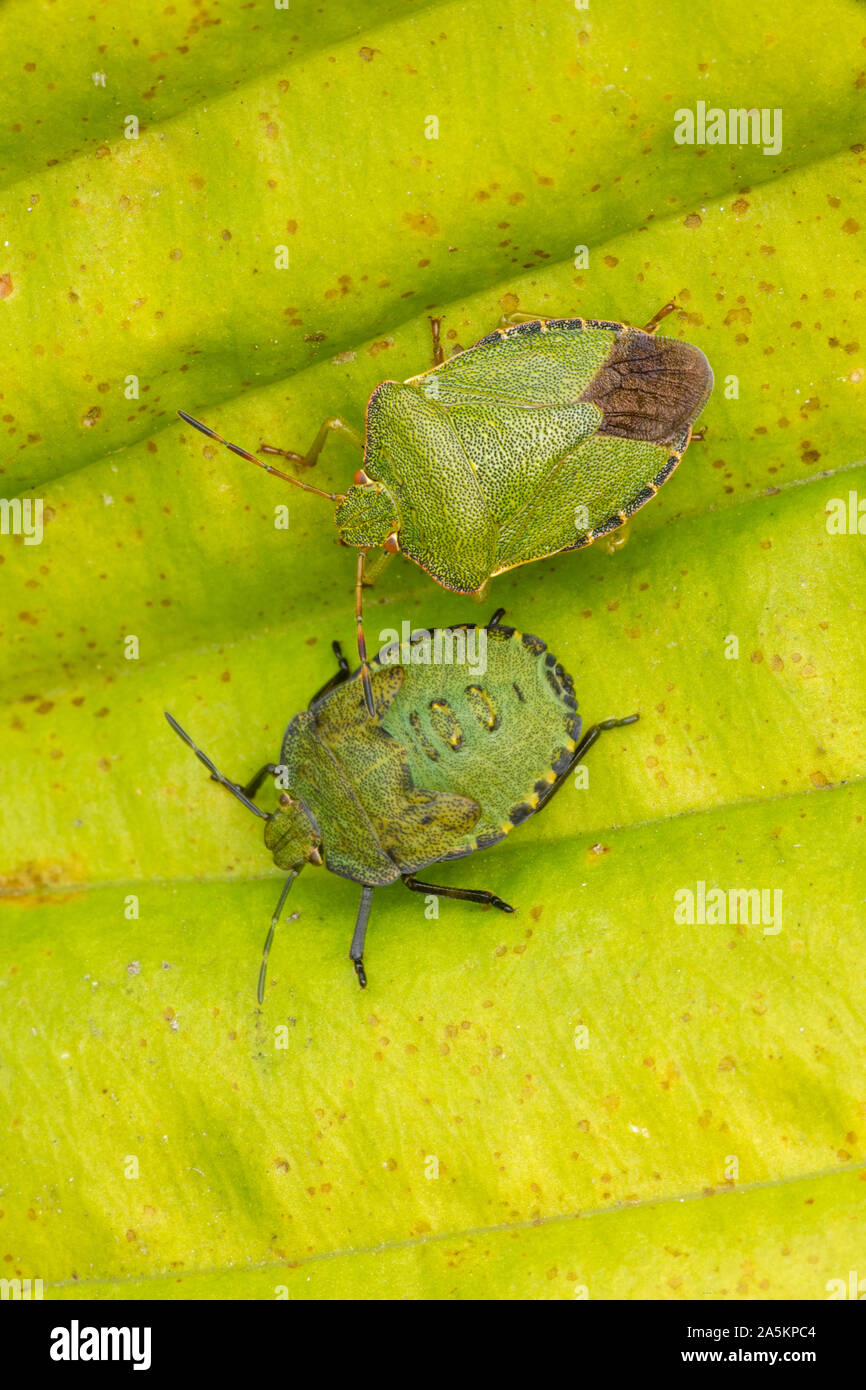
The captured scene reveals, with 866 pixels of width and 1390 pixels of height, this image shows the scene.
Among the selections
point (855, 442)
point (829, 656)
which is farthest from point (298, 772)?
point (855, 442)

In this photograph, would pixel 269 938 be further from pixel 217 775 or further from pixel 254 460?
pixel 254 460

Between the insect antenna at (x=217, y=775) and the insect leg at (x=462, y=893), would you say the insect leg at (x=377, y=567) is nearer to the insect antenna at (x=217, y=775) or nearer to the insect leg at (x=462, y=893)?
the insect antenna at (x=217, y=775)

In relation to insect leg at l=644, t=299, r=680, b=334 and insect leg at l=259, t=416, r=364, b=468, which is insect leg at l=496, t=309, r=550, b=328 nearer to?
insect leg at l=644, t=299, r=680, b=334

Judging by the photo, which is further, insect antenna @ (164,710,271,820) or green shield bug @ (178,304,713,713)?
insect antenna @ (164,710,271,820)

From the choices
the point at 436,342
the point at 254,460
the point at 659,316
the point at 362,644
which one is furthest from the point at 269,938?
the point at 659,316

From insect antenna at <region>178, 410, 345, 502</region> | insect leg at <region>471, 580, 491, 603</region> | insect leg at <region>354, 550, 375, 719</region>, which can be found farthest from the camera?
insect leg at <region>471, 580, 491, 603</region>

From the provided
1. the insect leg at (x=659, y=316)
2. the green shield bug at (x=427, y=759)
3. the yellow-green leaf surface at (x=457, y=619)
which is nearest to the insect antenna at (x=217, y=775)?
the green shield bug at (x=427, y=759)

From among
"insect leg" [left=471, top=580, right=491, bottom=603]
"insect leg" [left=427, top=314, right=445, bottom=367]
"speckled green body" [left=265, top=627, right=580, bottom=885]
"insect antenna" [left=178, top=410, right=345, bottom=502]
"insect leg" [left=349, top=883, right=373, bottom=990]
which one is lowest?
"insect leg" [left=349, top=883, right=373, bottom=990]

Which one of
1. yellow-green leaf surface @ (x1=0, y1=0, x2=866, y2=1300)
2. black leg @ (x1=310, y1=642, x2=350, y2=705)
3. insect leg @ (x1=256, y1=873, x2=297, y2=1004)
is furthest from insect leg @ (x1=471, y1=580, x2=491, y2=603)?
insect leg @ (x1=256, y1=873, x2=297, y2=1004)

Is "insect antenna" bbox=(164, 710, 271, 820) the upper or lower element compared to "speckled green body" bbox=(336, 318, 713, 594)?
lower
